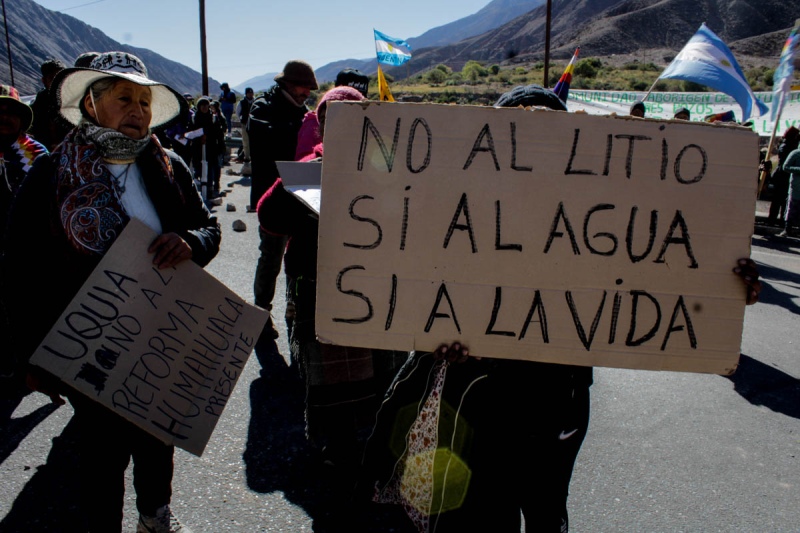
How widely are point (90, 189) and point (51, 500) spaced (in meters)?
1.53

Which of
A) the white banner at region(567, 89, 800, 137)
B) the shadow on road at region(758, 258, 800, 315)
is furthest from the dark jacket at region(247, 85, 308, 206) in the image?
the white banner at region(567, 89, 800, 137)

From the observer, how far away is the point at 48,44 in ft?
348

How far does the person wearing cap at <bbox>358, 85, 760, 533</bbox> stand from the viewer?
191 centimetres

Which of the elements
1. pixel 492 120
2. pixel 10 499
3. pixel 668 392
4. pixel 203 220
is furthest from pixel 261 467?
pixel 668 392

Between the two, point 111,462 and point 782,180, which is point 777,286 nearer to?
point 782,180

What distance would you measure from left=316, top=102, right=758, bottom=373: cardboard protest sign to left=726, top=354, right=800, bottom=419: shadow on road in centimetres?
266

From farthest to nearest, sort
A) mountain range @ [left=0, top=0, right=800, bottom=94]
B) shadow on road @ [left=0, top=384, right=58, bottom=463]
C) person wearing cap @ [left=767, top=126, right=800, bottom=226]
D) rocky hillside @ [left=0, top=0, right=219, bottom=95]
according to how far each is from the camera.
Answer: rocky hillside @ [left=0, top=0, right=219, bottom=95]
mountain range @ [left=0, top=0, right=800, bottom=94]
person wearing cap @ [left=767, top=126, right=800, bottom=226]
shadow on road @ [left=0, top=384, right=58, bottom=463]

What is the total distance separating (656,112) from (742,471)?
46.7 feet

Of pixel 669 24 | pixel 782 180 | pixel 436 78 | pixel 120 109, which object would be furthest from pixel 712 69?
pixel 669 24

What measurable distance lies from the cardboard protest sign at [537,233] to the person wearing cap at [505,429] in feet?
0.65

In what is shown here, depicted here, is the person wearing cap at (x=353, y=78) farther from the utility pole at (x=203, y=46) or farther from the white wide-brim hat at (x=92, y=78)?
the utility pole at (x=203, y=46)

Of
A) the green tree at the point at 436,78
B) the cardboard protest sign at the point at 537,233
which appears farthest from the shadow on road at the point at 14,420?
the green tree at the point at 436,78

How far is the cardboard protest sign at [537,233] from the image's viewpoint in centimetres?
166

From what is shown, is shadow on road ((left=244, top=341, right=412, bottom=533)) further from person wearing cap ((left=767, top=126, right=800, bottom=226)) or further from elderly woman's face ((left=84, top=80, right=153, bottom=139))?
person wearing cap ((left=767, top=126, right=800, bottom=226))
